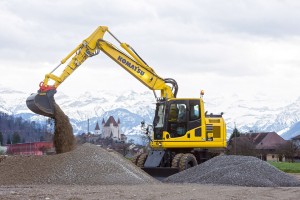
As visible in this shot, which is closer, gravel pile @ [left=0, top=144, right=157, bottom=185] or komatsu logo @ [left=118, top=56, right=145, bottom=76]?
gravel pile @ [left=0, top=144, right=157, bottom=185]

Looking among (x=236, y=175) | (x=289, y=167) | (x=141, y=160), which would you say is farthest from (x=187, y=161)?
(x=289, y=167)

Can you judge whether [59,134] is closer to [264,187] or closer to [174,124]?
[174,124]

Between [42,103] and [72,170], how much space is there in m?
3.86

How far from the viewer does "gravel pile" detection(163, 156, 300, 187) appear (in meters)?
20.5

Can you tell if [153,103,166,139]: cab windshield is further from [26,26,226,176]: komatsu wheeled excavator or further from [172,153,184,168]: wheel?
A: [172,153,184,168]: wheel

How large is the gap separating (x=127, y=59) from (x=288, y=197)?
1220 cm

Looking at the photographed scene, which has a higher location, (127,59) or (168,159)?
(127,59)

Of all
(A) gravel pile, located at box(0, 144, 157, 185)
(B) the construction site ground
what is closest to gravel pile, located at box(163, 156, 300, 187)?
(B) the construction site ground

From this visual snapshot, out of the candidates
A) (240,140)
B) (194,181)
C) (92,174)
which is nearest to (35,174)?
(92,174)

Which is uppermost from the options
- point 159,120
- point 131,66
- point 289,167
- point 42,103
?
point 131,66

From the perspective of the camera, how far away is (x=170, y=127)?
80.6 feet

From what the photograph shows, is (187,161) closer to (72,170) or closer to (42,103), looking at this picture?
(72,170)

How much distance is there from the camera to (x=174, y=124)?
24.7 meters

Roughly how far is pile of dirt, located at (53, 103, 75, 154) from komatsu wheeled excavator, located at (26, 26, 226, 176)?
887 mm
